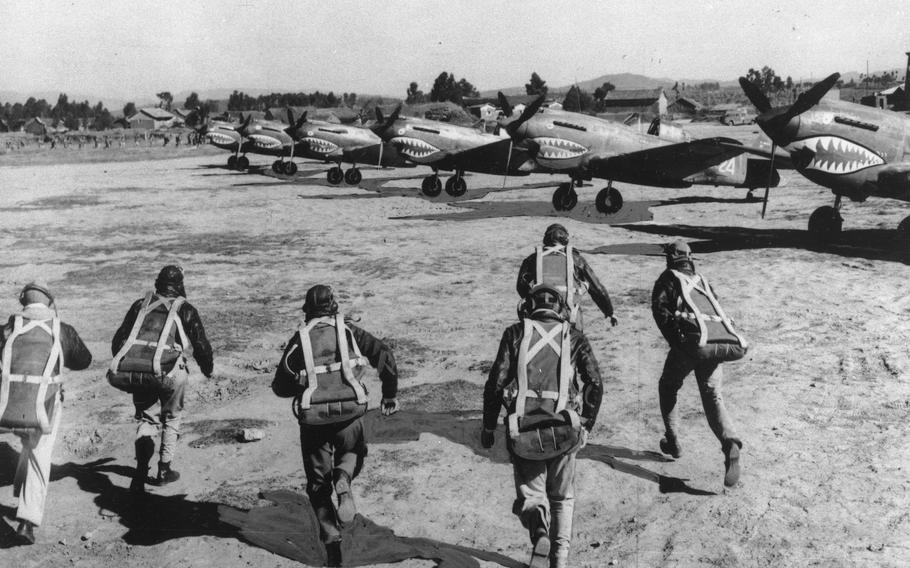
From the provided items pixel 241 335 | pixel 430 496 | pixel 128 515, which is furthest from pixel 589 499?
pixel 241 335

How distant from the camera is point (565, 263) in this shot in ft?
22.5

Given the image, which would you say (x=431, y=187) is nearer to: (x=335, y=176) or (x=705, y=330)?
(x=335, y=176)

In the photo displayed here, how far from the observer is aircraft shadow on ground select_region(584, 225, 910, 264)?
1502 cm

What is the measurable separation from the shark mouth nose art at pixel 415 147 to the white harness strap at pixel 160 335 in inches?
784

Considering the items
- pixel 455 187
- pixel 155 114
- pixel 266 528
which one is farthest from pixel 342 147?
pixel 155 114

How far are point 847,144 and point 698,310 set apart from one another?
11.6m

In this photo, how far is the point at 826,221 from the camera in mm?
15961

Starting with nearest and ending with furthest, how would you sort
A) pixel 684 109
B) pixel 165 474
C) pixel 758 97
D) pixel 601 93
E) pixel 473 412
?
pixel 165 474 < pixel 473 412 < pixel 758 97 < pixel 684 109 < pixel 601 93

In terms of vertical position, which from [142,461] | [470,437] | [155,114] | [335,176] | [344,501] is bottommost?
[470,437]

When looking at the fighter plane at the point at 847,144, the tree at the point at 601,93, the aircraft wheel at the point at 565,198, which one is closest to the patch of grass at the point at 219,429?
the fighter plane at the point at 847,144

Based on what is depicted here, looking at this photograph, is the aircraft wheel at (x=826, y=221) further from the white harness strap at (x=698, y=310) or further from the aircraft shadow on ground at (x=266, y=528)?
the aircraft shadow on ground at (x=266, y=528)

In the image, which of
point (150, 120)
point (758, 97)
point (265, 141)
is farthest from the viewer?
point (150, 120)

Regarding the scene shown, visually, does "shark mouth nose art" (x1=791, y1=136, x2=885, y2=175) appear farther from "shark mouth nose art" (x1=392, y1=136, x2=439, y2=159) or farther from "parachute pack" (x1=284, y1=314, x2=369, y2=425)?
"parachute pack" (x1=284, y1=314, x2=369, y2=425)

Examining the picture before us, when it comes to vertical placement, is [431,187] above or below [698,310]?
above
